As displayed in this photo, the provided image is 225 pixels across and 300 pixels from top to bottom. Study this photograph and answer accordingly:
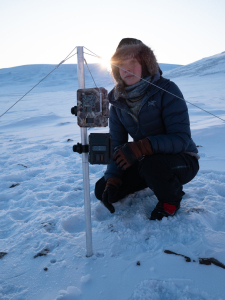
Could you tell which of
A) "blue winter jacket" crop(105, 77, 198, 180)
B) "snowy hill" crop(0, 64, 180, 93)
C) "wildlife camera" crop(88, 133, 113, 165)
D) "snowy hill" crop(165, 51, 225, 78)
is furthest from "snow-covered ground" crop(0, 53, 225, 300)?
"snowy hill" crop(0, 64, 180, 93)

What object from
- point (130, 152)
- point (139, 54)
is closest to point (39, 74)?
point (139, 54)

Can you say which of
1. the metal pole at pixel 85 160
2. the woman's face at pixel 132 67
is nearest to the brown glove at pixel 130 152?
the metal pole at pixel 85 160

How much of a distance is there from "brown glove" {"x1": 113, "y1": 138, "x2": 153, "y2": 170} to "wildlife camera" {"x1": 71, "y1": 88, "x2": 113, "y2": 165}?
1.29 ft

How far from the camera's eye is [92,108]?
1.12 m

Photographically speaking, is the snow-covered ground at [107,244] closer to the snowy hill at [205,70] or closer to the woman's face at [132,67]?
the woman's face at [132,67]

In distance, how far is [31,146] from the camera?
416cm

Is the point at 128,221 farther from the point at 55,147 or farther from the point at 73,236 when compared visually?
the point at 55,147

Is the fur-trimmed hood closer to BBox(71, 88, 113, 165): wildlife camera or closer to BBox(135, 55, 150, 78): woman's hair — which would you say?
BBox(135, 55, 150, 78): woman's hair

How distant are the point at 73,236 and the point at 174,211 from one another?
76 cm

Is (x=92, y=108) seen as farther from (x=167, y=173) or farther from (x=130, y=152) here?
(x=167, y=173)

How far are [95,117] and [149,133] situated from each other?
0.82m

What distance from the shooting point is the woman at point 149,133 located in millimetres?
1605

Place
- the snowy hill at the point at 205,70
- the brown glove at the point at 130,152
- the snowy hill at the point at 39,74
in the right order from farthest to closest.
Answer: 1. the snowy hill at the point at 39,74
2. the snowy hill at the point at 205,70
3. the brown glove at the point at 130,152

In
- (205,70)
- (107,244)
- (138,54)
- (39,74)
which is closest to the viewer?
(107,244)
